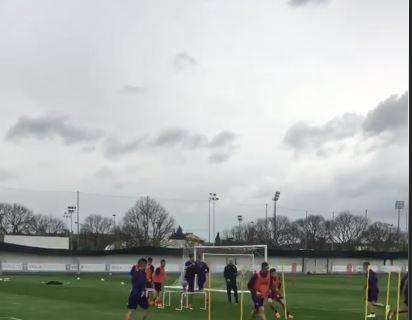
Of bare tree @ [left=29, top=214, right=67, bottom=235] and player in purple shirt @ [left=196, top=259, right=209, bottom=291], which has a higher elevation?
player in purple shirt @ [left=196, top=259, right=209, bottom=291]

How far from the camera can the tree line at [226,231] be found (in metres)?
104

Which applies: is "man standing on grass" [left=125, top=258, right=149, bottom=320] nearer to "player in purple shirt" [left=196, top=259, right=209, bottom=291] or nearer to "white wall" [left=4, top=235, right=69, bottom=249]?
"player in purple shirt" [left=196, top=259, right=209, bottom=291]

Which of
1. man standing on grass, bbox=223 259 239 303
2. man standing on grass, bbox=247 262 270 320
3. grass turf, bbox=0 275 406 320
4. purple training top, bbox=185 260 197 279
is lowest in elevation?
grass turf, bbox=0 275 406 320

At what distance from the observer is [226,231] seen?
410 ft

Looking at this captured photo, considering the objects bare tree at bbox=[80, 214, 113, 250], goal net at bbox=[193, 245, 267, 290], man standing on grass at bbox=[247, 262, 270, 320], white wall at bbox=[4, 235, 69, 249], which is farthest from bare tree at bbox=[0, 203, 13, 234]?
man standing on grass at bbox=[247, 262, 270, 320]

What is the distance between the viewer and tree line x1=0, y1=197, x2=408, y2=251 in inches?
4114

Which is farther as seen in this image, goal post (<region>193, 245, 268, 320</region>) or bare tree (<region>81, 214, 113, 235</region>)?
bare tree (<region>81, 214, 113, 235</region>)

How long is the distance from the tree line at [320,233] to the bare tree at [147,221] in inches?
567

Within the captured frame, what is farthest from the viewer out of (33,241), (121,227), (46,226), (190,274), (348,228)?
(348,228)

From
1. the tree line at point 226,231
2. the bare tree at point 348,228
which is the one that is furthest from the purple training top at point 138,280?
the bare tree at point 348,228

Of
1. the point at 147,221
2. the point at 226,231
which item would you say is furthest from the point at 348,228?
the point at 147,221

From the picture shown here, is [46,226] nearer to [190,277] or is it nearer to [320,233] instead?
[320,233]

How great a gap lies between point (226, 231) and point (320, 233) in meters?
18.3

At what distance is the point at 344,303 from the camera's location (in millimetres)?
27594
